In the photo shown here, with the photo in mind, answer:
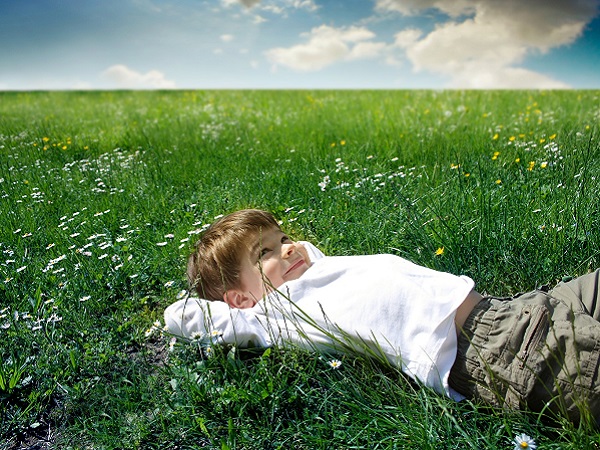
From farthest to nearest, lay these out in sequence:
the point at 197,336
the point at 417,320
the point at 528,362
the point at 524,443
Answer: the point at 197,336 → the point at 417,320 → the point at 528,362 → the point at 524,443

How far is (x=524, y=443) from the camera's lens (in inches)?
68.5

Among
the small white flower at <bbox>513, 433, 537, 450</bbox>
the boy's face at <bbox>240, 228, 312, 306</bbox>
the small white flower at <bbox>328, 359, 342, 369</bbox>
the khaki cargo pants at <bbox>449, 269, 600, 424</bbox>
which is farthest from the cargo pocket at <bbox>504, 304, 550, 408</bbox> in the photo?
the boy's face at <bbox>240, 228, 312, 306</bbox>

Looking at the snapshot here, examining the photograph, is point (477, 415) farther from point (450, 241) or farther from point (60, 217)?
point (60, 217)

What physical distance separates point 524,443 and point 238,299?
127 centimetres

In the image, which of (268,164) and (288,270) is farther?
(268,164)

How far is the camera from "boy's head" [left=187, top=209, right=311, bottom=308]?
2.47 metres

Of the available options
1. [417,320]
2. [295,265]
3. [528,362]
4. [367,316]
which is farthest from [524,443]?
[295,265]

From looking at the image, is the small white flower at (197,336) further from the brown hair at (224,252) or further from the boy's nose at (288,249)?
the boy's nose at (288,249)

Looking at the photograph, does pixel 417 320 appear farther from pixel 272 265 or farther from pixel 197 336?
pixel 197 336

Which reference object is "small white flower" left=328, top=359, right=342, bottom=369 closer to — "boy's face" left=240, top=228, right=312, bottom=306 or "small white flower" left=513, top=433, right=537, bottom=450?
"boy's face" left=240, top=228, right=312, bottom=306

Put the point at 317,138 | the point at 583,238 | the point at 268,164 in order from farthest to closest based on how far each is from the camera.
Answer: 1. the point at 317,138
2. the point at 268,164
3. the point at 583,238

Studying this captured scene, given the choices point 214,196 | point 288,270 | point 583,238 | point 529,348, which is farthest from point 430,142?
point 529,348

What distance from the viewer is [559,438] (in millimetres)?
1809

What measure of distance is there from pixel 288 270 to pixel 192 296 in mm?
609
